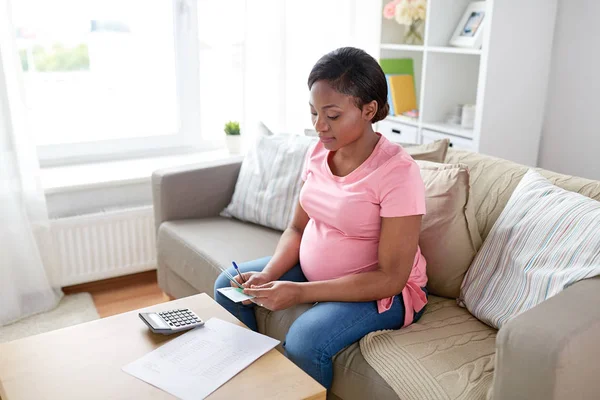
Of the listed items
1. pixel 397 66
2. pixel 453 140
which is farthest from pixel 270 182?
pixel 397 66

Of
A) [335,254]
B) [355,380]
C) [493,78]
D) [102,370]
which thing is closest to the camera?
[102,370]

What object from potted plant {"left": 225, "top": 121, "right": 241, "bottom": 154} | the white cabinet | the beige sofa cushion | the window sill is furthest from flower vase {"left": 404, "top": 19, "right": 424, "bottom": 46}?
the beige sofa cushion

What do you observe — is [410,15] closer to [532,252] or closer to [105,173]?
[105,173]

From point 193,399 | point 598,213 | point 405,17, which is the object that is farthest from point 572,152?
point 193,399

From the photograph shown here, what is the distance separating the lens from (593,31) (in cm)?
240

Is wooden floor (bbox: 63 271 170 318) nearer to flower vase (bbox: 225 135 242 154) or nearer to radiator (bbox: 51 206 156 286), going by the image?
radiator (bbox: 51 206 156 286)

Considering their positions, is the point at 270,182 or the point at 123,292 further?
the point at 123,292

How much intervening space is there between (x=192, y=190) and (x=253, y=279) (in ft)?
2.76

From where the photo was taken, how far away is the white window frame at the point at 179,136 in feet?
9.09

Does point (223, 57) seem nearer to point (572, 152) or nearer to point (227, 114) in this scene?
point (227, 114)

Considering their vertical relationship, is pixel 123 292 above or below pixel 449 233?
below

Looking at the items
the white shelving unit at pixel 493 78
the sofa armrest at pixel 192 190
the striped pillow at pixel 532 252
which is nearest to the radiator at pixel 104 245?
the sofa armrest at pixel 192 190

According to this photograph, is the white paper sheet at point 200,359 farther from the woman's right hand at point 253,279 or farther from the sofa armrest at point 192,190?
the sofa armrest at point 192,190

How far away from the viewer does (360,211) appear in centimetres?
144
